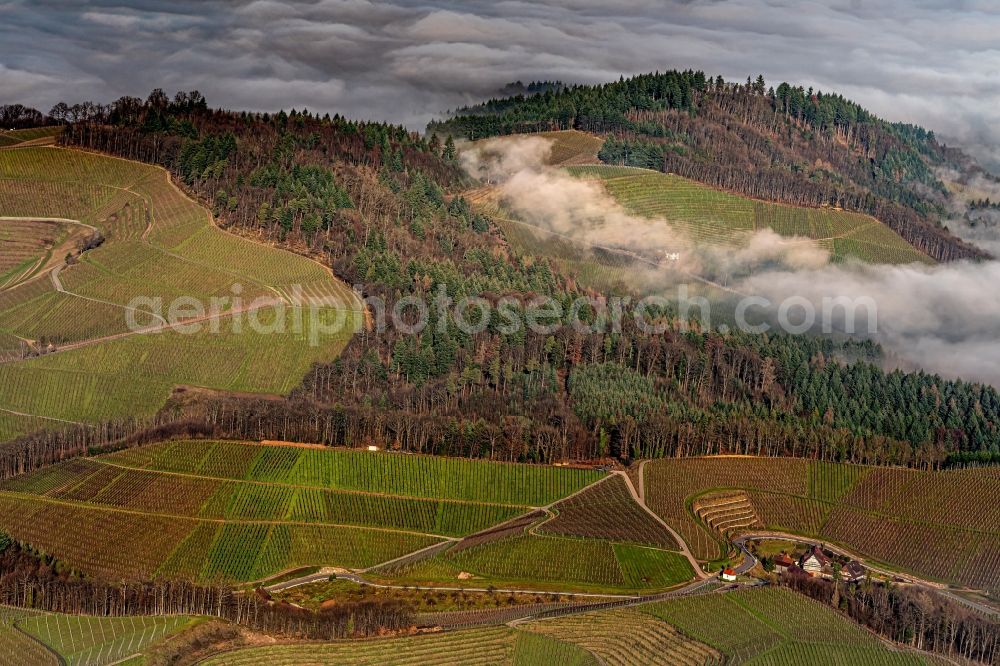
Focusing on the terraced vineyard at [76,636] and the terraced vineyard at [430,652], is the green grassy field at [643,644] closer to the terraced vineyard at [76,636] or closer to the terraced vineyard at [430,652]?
the terraced vineyard at [430,652]

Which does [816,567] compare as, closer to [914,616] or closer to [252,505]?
[914,616]

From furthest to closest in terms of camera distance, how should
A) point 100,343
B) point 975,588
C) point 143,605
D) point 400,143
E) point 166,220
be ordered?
point 400,143 → point 166,220 → point 100,343 → point 975,588 → point 143,605

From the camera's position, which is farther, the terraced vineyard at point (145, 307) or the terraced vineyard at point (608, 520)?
the terraced vineyard at point (145, 307)

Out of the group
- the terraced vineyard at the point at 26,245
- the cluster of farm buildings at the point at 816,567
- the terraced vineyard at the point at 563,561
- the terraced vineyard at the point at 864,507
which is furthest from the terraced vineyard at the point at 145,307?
the cluster of farm buildings at the point at 816,567

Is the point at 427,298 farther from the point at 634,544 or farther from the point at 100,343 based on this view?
the point at 634,544

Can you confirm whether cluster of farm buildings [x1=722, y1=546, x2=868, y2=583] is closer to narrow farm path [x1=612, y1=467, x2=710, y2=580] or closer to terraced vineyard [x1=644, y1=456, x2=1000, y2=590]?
narrow farm path [x1=612, y1=467, x2=710, y2=580]

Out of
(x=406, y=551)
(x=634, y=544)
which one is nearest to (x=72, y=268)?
(x=406, y=551)

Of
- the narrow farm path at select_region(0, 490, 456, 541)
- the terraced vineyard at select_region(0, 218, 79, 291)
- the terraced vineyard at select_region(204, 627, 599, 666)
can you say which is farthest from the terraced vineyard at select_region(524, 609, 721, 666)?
the terraced vineyard at select_region(0, 218, 79, 291)
